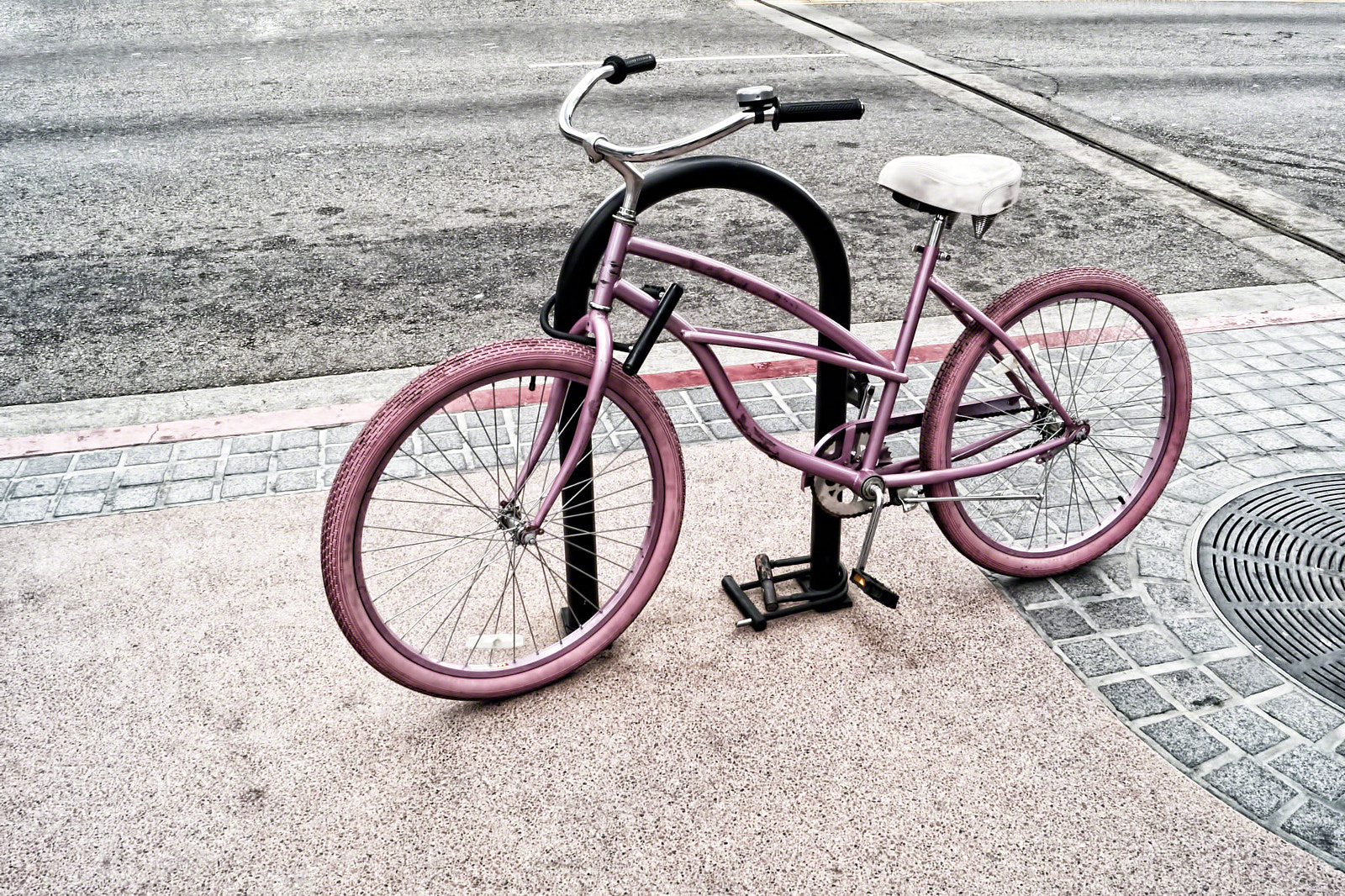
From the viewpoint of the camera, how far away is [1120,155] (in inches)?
346

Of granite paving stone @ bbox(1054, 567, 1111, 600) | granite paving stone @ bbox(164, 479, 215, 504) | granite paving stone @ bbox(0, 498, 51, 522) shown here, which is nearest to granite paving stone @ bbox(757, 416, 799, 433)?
granite paving stone @ bbox(1054, 567, 1111, 600)

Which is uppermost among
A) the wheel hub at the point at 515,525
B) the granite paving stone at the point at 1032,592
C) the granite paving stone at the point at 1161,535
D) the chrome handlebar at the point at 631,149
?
the chrome handlebar at the point at 631,149

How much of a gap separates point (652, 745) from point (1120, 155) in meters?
7.27

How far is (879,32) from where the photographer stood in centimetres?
1388

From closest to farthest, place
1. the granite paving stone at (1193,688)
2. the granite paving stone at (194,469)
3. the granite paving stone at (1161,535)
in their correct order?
the granite paving stone at (1193,688) → the granite paving stone at (1161,535) → the granite paving stone at (194,469)

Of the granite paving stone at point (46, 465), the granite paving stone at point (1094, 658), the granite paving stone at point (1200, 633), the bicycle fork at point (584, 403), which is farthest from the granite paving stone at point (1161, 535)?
the granite paving stone at point (46, 465)

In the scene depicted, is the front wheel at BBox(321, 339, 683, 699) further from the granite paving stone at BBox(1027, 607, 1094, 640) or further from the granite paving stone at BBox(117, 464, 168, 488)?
the granite paving stone at BBox(1027, 607, 1094, 640)

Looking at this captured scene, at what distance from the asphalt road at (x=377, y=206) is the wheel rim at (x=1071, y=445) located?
4.05ft

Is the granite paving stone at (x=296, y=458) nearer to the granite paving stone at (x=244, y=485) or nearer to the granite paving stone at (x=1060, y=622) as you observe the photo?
the granite paving stone at (x=244, y=485)

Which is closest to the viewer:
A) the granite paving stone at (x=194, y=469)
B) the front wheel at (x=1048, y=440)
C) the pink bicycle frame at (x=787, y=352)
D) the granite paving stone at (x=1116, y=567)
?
the pink bicycle frame at (x=787, y=352)

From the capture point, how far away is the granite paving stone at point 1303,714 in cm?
316

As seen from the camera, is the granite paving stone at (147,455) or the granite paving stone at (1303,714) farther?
the granite paving stone at (147,455)

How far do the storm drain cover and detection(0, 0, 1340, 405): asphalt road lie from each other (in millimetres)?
2284

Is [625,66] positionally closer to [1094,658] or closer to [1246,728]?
[1094,658]
